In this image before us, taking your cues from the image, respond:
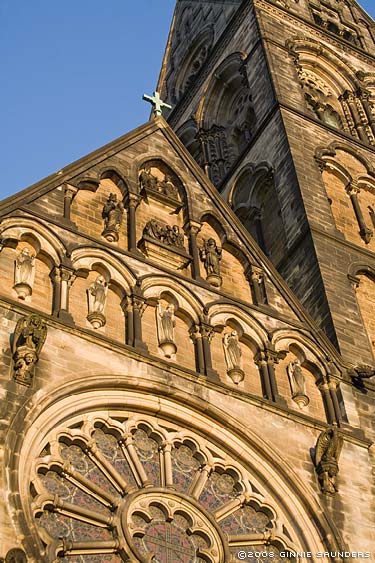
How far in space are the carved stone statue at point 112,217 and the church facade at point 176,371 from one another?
3 cm

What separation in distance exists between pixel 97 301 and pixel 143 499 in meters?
2.77

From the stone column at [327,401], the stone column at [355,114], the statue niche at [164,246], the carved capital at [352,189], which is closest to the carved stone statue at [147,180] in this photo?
the statue niche at [164,246]

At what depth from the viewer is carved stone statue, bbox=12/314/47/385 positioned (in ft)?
38.8

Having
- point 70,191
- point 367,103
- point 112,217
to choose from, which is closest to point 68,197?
point 70,191

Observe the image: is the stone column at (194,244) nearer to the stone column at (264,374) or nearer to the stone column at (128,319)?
the stone column at (264,374)

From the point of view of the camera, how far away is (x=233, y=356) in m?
14.3

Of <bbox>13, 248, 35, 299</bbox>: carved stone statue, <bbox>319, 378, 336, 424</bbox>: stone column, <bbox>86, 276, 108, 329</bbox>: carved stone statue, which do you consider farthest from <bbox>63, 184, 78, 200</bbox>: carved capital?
<bbox>319, 378, 336, 424</bbox>: stone column

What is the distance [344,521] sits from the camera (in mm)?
12828

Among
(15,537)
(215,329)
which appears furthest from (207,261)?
(15,537)

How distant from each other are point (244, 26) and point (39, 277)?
14.7 meters

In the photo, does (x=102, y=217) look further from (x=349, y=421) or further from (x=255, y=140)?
(x=255, y=140)

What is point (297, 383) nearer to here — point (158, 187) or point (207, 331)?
point (207, 331)

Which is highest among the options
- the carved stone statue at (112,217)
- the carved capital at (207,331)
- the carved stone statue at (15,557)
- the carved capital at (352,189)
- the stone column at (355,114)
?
the stone column at (355,114)

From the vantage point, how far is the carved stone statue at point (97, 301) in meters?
13.4
